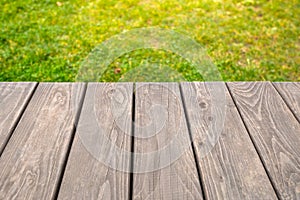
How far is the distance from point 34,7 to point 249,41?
2217mm

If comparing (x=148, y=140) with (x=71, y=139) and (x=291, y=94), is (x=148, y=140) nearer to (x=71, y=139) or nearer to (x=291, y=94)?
(x=71, y=139)

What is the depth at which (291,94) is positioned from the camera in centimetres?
148

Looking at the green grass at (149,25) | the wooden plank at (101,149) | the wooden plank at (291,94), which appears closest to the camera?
the wooden plank at (101,149)

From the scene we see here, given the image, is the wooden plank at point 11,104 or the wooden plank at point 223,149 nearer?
the wooden plank at point 223,149

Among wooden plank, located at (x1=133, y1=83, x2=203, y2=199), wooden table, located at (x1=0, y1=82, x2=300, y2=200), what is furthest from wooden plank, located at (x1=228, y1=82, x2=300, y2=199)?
wooden plank, located at (x1=133, y1=83, x2=203, y2=199)

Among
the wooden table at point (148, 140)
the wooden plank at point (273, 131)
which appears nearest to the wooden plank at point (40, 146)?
the wooden table at point (148, 140)

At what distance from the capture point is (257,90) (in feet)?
4.94

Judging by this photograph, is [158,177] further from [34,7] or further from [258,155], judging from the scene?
[34,7]

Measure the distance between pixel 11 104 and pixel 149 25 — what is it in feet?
6.62

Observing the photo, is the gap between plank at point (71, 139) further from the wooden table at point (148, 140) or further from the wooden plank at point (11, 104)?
the wooden plank at point (11, 104)

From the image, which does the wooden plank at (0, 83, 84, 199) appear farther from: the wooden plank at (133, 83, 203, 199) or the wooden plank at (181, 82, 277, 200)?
the wooden plank at (181, 82, 277, 200)

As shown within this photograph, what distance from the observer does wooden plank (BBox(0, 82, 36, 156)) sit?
120 cm

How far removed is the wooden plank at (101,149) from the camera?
3.20 feet

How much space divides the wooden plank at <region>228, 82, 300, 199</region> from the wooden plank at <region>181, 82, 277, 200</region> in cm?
3
